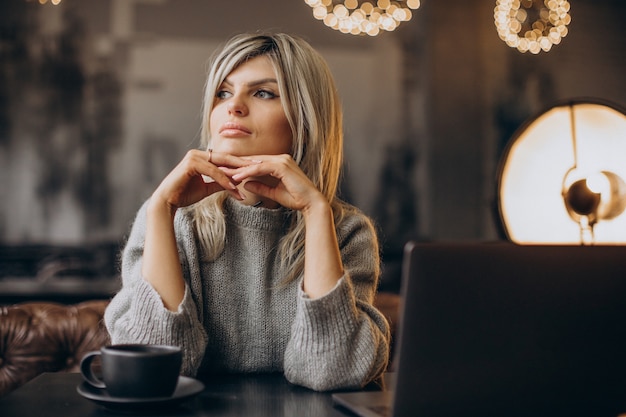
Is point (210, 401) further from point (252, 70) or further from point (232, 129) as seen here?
point (252, 70)

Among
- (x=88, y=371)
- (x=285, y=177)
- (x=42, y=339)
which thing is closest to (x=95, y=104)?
(x=42, y=339)

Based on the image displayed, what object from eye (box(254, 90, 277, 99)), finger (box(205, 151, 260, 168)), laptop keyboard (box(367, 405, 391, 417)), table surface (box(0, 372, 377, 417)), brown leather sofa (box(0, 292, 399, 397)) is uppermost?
eye (box(254, 90, 277, 99))

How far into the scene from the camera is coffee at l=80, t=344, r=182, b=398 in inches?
33.2

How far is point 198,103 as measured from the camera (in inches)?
137

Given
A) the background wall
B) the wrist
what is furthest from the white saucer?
the background wall

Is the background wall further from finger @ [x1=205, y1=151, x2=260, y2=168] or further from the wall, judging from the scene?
finger @ [x1=205, y1=151, x2=260, y2=168]

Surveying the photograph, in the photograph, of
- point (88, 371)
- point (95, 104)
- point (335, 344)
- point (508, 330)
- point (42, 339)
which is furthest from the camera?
point (95, 104)

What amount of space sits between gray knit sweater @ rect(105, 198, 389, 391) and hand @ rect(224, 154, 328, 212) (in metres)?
0.13

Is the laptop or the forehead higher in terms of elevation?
the forehead

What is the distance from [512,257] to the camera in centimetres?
75

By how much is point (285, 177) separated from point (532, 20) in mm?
1598

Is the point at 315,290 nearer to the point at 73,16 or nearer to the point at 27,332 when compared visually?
the point at 27,332

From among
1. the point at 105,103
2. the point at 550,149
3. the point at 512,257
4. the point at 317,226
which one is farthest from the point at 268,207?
the point at 105,103

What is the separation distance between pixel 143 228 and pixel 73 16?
245cm
